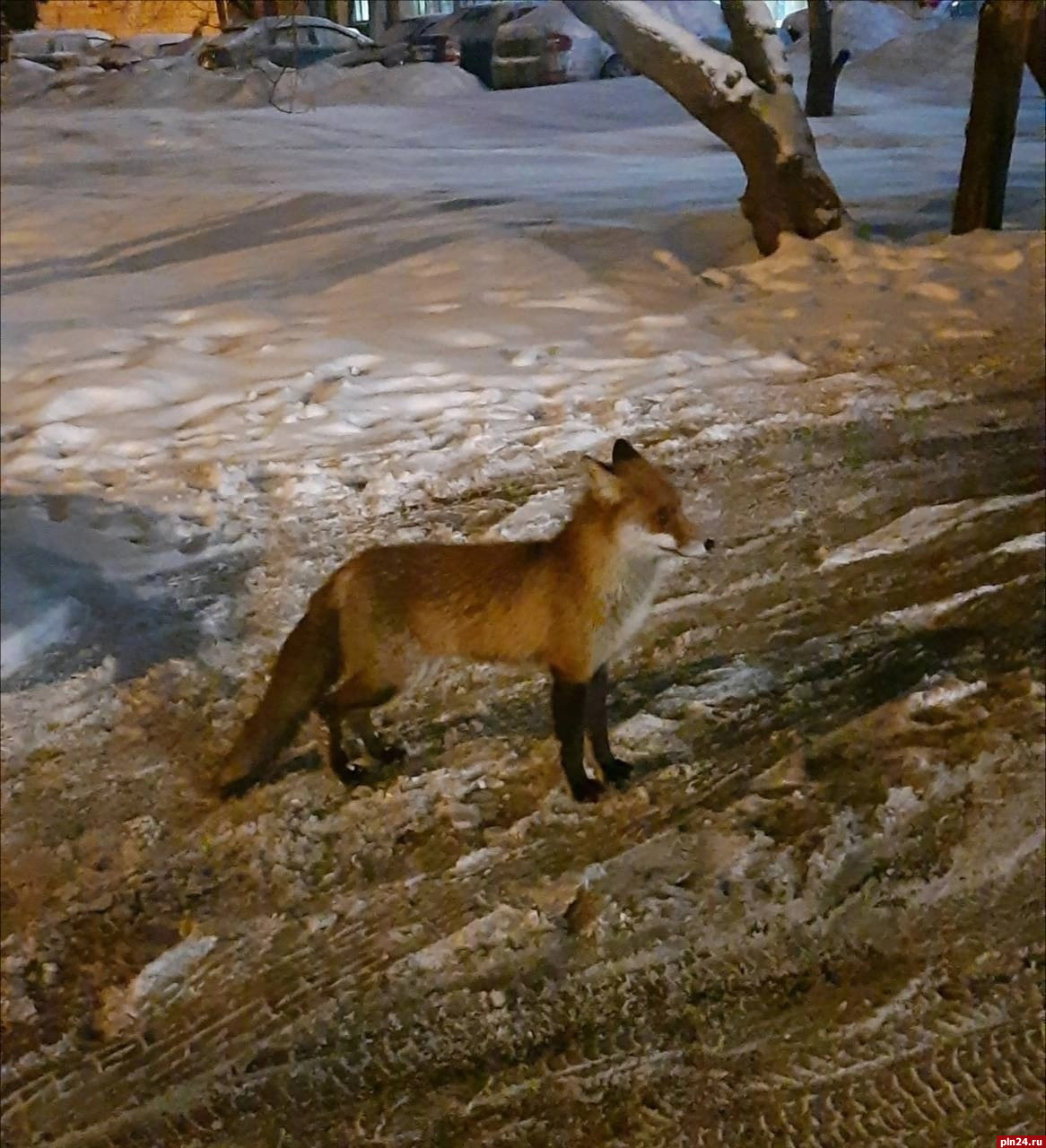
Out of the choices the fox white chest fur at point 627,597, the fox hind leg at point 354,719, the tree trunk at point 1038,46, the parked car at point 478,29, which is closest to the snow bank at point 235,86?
the parked car at point 478,29

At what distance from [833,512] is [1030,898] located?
126 centimetres

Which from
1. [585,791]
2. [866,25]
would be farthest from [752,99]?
[866,25]

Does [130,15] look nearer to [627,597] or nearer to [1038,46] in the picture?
[627,597]

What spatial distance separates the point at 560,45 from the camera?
6992 mm

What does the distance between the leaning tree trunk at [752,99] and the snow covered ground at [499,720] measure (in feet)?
2.54

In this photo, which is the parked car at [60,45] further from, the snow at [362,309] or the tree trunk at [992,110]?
the tree trunk at [992,110]

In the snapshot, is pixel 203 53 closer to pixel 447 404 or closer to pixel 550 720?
pixel 447 404

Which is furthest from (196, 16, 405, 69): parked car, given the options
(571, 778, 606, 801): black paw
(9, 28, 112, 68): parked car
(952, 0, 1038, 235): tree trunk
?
(952, 0, 1038, 235): tree trunk

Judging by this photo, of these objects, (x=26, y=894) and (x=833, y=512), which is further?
(x=833, y=512)

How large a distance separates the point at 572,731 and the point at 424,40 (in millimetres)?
4700

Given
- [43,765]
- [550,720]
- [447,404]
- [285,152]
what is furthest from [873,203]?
[43,765]

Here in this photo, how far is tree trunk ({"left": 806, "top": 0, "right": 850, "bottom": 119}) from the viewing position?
7945 mm

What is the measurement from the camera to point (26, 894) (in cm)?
168

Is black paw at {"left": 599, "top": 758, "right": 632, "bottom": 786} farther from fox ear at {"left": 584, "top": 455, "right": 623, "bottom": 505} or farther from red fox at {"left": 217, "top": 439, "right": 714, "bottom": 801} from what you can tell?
fox ear at {"left": 584, "top": 455, "right": 623, "bottom": 505}
